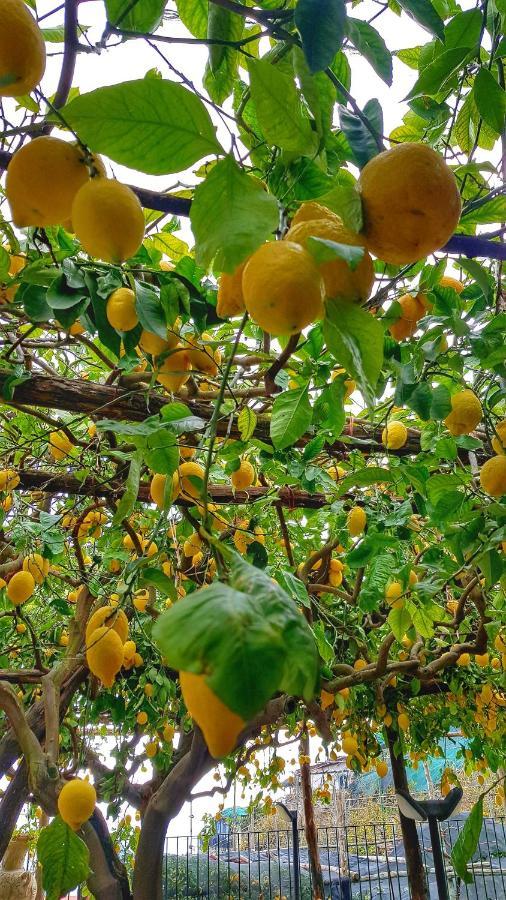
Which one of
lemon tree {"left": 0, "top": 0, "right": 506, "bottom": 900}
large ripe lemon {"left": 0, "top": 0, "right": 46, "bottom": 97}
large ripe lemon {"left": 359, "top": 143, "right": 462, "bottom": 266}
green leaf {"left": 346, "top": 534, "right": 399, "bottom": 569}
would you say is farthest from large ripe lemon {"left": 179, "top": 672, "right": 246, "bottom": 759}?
green leaf {"left": 346, "top": 534, "right": 399, "bottom": 569}

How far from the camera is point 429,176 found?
0.44 m

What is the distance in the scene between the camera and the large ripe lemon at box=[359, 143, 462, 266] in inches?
16.9

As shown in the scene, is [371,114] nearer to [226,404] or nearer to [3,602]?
[226,404]

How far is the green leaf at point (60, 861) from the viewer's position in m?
0.97

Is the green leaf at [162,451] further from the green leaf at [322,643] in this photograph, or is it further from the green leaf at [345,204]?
the green leaf at [322,643]

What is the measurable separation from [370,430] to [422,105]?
3.82ft

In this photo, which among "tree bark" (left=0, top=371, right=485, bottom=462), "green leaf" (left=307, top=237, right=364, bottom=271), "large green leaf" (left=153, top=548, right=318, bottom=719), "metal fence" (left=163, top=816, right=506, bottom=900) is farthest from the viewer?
"metal fence" (left=163, top=816, right=506, bottom=900)

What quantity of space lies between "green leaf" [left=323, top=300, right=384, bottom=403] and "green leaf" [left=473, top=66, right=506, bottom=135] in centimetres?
39

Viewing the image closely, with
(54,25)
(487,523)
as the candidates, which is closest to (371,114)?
(54,25)

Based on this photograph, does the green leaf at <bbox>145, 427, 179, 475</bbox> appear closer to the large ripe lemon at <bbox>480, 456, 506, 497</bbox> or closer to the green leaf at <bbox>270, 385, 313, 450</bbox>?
the green leaf at <bbox>270, 385, 313, 450</bbox>

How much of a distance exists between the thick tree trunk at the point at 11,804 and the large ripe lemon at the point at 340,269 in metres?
3.23

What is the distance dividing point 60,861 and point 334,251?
108cm

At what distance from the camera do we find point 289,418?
0.92 metres

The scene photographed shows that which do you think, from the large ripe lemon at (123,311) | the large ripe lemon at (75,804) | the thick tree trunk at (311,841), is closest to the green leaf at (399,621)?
the large ripe lemon at (75,804)
